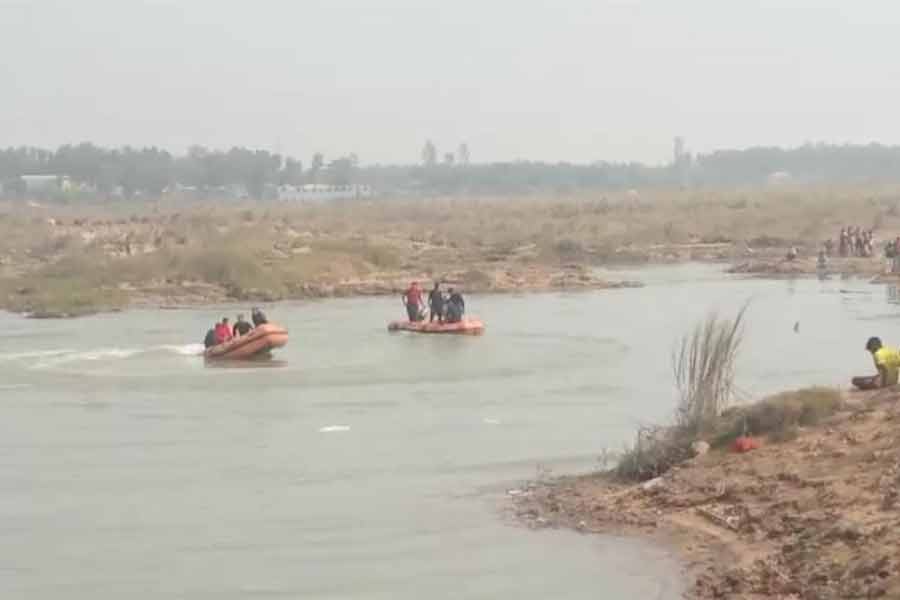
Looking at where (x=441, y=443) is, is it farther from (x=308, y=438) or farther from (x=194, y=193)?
(x=194, y=193)

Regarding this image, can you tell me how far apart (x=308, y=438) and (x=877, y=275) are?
36024 millimetres

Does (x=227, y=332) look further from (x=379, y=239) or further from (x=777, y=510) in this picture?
(x=379, y=239)

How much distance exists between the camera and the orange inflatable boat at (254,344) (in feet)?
113

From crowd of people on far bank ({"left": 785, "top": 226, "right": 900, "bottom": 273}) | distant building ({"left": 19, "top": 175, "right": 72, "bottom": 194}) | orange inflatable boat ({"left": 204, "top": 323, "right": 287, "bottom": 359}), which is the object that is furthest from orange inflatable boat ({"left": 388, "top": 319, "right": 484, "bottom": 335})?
distant building ({"left": 19, "top": 175, "right": 72, "bottom": 194})

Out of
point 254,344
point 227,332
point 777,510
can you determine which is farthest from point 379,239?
point 777,510

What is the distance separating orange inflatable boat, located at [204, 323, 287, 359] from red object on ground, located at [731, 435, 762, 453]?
16.5 m

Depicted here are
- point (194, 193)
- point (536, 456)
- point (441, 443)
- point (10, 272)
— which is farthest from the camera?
point (194, 193)

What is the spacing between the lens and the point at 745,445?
1925 cm

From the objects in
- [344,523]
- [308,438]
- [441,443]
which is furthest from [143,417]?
[344,523]

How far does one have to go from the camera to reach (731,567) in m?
15.4

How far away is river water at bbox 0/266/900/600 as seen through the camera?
1644 cm

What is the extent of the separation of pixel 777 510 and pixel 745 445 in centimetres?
251

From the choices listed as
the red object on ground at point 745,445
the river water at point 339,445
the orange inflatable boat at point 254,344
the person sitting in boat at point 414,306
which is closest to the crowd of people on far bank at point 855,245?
the river water at point 339,445

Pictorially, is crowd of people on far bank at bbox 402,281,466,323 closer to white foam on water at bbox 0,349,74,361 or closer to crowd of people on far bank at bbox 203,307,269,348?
crowd of people on far bank at bbox 203,307,269,348
